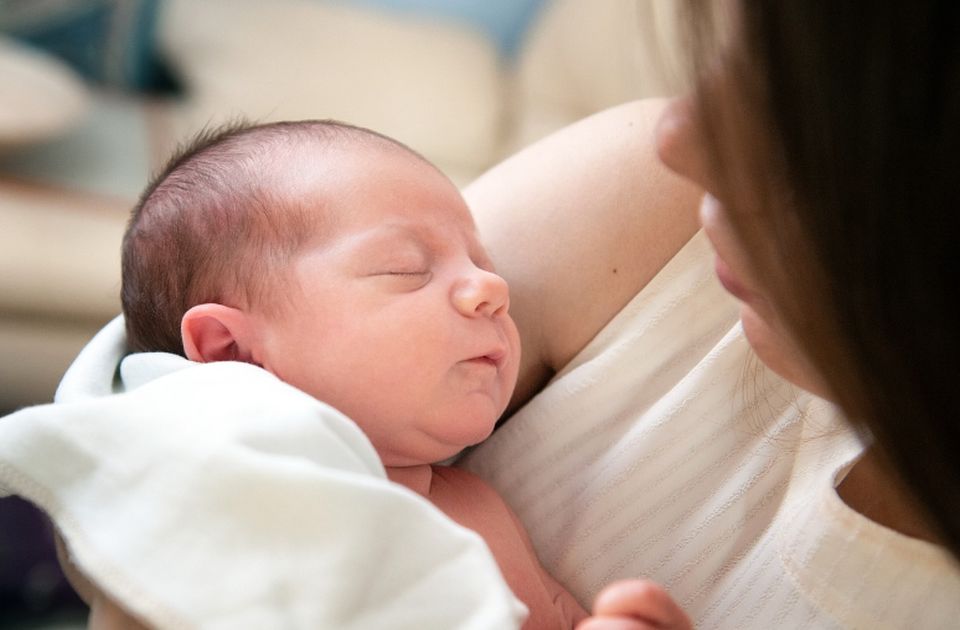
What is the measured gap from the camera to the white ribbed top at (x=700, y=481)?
0.68m

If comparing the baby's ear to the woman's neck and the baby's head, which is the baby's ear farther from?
the woman's neck

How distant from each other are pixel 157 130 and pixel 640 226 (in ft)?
5.29

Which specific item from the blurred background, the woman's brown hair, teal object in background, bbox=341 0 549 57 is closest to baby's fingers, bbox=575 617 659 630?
the woman's brown hair

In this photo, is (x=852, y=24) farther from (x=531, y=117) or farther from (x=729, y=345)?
(x=531, y=117)

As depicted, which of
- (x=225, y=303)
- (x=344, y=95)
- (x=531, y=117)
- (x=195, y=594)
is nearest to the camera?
(x=195, y=594)

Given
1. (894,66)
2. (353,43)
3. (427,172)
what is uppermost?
(894,66)

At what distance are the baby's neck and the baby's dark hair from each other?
171mm

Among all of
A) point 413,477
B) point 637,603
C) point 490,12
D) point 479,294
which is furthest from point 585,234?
point 490,12

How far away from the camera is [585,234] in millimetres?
846

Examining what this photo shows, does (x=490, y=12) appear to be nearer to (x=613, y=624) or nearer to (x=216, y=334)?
(x=216, y=334)

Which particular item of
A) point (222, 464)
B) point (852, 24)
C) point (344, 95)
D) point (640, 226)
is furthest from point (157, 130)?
point (852, 24)

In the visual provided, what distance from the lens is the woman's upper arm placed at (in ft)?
2.75

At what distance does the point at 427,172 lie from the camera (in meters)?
0.83

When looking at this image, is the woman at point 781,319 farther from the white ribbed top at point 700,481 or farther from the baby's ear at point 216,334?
the baby's ear at point 216,334
